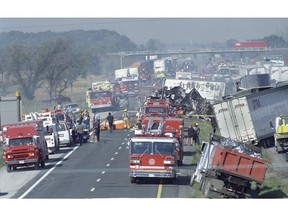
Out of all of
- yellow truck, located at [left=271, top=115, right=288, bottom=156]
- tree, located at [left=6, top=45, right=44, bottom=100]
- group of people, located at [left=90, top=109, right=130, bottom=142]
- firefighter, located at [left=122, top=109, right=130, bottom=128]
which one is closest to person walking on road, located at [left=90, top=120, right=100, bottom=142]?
group of people, located at [left=90, top=109, right=130, bottom=142]

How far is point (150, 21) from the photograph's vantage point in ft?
88.3

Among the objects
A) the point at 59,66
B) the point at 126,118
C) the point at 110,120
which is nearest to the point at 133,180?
the point at 59,66

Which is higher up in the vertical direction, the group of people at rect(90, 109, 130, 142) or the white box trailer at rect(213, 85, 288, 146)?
the white box trailer at rect(213, 85, 288, 146)

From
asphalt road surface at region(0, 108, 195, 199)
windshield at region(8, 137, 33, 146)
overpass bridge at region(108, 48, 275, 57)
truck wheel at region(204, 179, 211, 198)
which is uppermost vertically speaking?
overpass bridge at region(108, 48, 275, 57)

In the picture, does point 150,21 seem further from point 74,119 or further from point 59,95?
point 74,119

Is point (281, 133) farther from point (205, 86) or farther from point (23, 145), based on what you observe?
point (23, 145)

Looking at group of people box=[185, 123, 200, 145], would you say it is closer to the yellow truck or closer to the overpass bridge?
the yellow truck

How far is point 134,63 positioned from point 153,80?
5149 millimetres

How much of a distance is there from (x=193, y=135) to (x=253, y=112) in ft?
8.09

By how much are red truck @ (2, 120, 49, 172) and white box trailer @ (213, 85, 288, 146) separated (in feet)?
19.5

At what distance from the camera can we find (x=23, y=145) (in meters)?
34.0

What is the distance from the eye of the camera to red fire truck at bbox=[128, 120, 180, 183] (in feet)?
91.5
